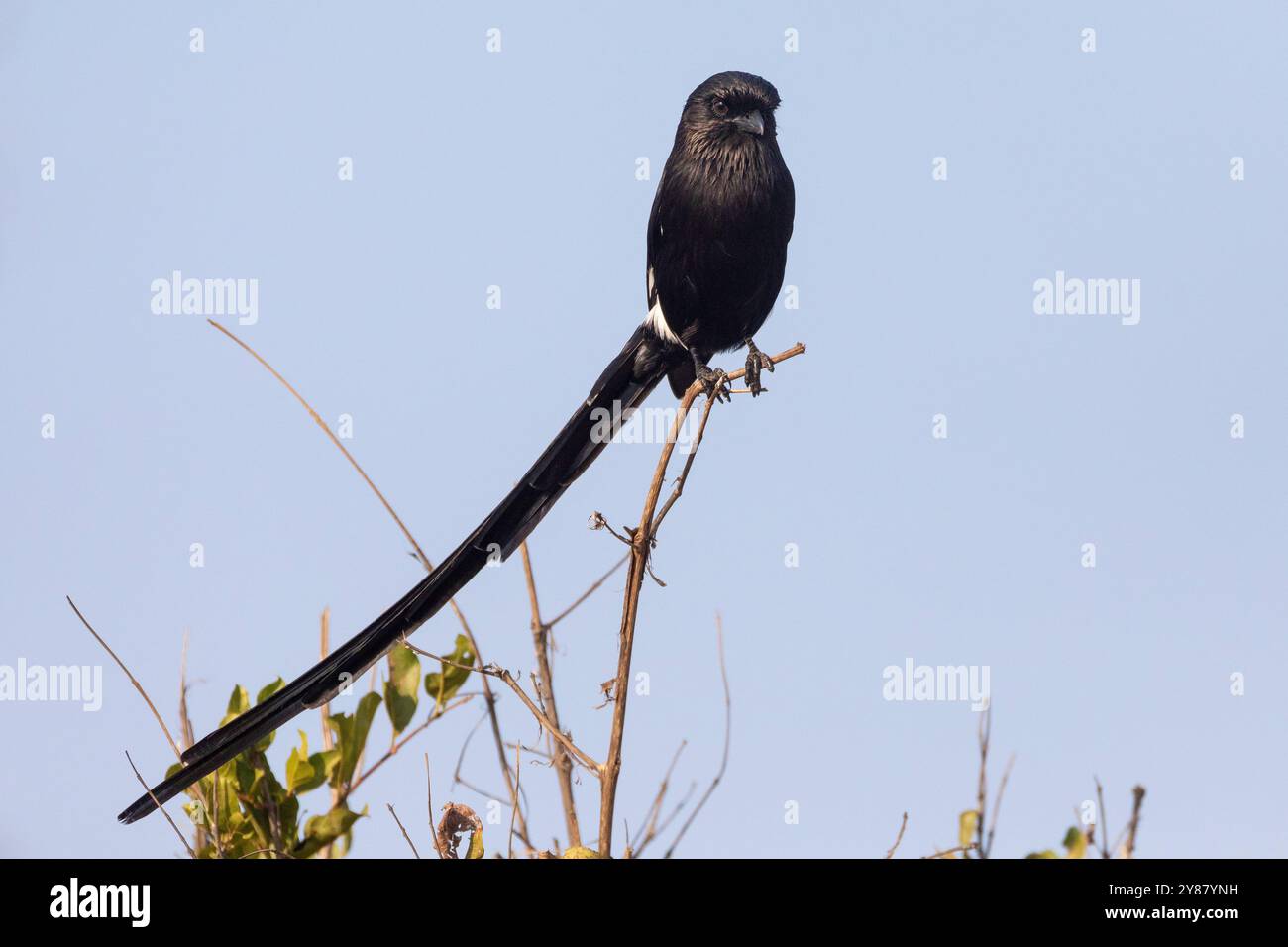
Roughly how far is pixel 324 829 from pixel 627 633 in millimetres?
604

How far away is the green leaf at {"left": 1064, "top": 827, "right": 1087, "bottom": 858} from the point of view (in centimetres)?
163

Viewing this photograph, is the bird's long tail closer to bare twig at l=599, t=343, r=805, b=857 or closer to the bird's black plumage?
the bird's black plumage

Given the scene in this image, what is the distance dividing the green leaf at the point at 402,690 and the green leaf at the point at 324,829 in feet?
0.63

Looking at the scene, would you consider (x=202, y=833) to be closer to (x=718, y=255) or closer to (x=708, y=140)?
(x=718, y=255)

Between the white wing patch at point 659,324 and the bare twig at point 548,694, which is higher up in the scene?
the white wing patch at point 659,324

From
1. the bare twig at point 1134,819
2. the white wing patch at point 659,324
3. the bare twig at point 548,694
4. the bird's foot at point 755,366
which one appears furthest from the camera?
the white wing patch at point 659,324

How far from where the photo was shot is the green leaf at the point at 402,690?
6.82ft

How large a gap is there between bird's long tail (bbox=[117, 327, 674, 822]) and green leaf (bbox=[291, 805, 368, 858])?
155mm

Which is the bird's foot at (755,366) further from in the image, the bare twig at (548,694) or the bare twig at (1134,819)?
the bare twig at (1134,819)

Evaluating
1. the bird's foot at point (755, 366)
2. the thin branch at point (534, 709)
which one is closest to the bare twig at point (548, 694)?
the thin branch at point (534, 709)

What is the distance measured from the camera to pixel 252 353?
1.94 m
